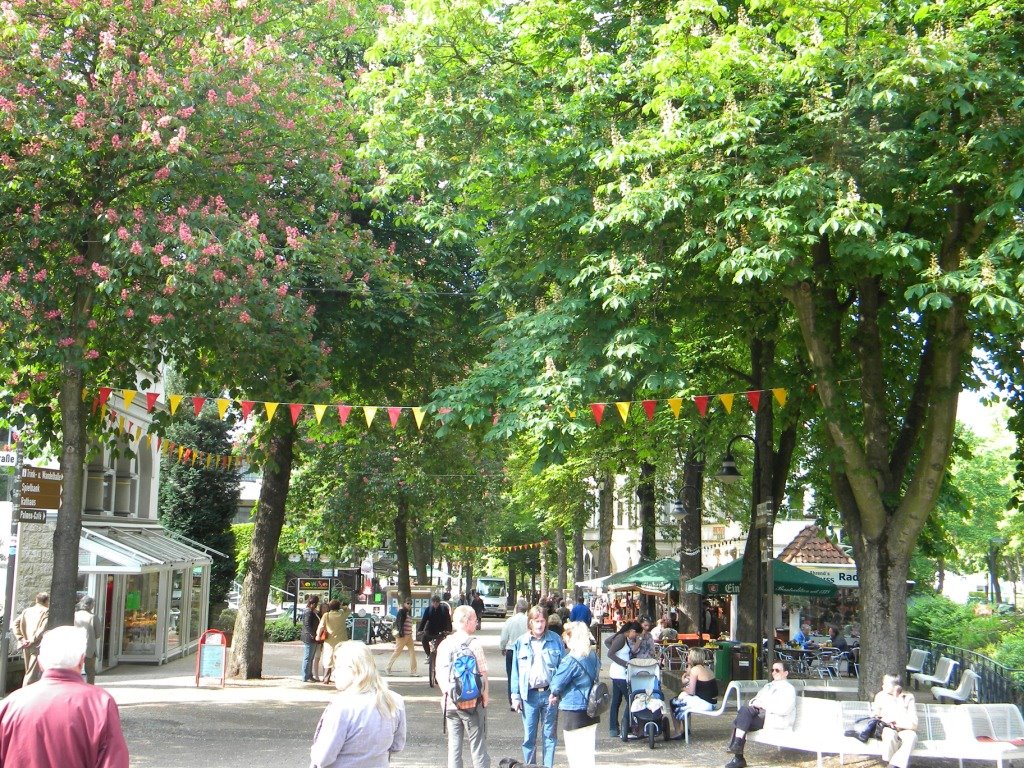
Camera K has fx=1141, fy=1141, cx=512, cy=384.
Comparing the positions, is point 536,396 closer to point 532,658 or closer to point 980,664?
point 532,658

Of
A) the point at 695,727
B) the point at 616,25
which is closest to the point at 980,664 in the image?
the point at 695,727

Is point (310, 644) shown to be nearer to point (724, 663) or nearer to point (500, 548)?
point (724, 663)

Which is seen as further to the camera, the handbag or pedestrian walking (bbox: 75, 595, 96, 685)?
pedestrian walking (bbox: 75, 595, 96, 685)

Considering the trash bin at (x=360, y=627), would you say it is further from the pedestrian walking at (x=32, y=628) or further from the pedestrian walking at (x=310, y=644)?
the pedestrian walking at (x=32, y=628)

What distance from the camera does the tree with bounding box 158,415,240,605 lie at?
4147 cm

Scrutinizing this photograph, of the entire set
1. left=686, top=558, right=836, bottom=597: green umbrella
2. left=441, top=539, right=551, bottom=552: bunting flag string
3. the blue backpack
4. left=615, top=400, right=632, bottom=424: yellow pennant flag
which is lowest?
the blue backpack

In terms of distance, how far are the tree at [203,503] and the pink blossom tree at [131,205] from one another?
26.3 metres

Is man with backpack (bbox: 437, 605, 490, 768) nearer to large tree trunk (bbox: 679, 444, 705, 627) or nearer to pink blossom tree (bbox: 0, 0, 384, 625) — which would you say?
pink blossom tree (bbox: 0, 0, 384, 625)

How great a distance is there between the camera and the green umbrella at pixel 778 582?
22188mm

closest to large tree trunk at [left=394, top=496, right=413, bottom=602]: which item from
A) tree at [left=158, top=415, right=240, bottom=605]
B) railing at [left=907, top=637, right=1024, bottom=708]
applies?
tree at [left=158, top=415, right=240, bottom=605]

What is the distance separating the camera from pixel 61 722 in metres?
5.02

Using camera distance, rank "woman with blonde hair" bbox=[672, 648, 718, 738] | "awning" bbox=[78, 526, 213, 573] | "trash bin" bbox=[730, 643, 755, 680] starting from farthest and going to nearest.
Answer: "awning" bbox=[78, 526, 213, 573] < "trash bin" bbox=[730, 643, 755, 680] < "woman with blonde hair" bbox=[672, 648, 718, 738]

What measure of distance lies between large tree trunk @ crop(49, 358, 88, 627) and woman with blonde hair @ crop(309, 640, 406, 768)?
8802 millimetres

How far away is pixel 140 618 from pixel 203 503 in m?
16.8
